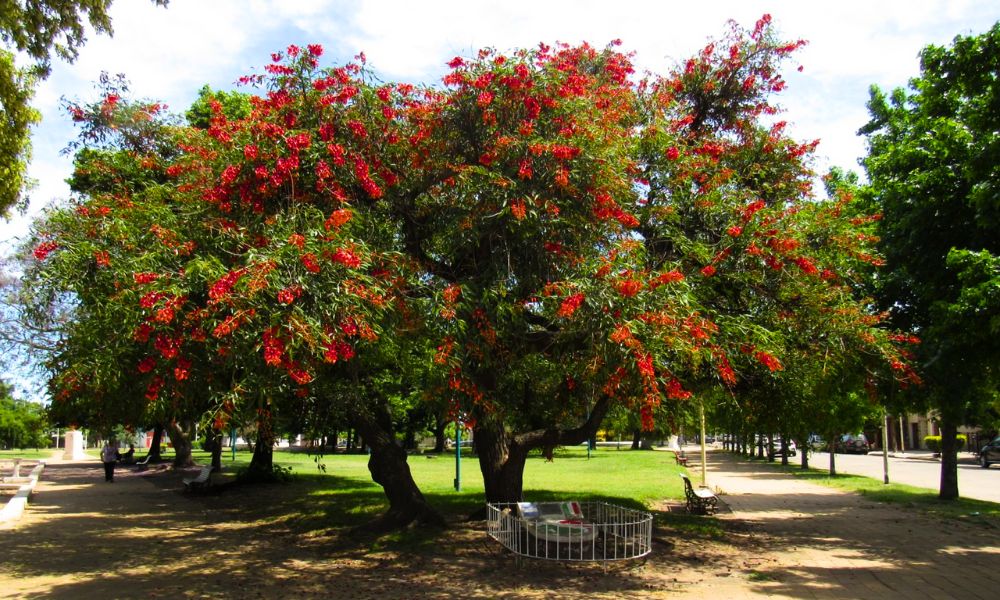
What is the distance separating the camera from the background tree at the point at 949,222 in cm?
908

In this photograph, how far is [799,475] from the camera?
27250 millimetres

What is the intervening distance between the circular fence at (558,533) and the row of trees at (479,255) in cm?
152

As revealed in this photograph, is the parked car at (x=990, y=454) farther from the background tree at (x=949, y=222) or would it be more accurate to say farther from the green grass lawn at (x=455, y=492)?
the background tree at (x=949, y=222)

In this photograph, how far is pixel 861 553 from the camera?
34.1 feet

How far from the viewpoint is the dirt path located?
8164 millimetres

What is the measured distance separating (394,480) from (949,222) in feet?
33.7

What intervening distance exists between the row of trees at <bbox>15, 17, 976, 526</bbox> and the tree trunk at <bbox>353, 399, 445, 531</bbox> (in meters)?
1.10

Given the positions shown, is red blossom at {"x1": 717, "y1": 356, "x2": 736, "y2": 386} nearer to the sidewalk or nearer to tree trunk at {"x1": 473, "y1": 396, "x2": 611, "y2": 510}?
the sidewalk

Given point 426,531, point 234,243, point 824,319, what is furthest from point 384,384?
point 824,319

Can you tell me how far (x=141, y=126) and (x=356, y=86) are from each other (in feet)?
17.3

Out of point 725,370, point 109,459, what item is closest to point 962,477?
point 725,370

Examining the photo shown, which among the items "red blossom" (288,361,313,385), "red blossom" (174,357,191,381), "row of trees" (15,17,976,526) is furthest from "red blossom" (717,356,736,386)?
"red blossom" (174,357,191,381)

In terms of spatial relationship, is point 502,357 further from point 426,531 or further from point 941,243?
point 941,243

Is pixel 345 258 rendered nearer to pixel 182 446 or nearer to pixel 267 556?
pixel 267 556
